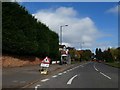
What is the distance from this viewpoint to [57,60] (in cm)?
8769

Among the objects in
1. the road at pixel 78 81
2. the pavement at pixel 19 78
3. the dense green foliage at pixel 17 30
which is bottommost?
the road at pixel 78 81

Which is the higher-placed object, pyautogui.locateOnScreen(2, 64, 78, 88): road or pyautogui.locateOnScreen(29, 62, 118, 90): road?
pyautogui.locateOnScreen(2, 64, 78, 88): road


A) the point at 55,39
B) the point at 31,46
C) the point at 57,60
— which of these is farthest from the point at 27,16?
the point at 57,60

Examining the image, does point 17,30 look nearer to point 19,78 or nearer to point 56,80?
point 19,78

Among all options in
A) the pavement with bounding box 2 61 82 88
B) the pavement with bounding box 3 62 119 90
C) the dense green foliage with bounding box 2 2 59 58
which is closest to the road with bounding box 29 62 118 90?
the pavement with bounding box 3 62 119 90

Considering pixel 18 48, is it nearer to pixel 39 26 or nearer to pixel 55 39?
pixel 39 26

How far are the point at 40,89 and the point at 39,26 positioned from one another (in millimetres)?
43592

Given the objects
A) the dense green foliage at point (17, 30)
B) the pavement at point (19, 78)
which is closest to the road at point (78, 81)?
the pavement at point (19, 78)

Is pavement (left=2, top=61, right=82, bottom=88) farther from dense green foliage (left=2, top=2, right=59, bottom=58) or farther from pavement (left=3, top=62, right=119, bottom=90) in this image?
dense green foliage (left=2, top=2, right=59, bottom=58)

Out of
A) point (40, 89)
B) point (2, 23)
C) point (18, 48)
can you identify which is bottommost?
point (40, 89)

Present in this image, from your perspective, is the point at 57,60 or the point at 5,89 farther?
the point at 57,60

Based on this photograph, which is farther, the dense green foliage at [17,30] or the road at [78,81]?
the dense green foliage at [17,30]

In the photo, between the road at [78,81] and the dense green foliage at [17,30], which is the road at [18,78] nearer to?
the road at [78,81]

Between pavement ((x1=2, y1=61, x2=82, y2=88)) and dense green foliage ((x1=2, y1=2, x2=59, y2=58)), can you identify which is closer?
pavement ((x1=2, y1=61, x2=82, y2=88))
